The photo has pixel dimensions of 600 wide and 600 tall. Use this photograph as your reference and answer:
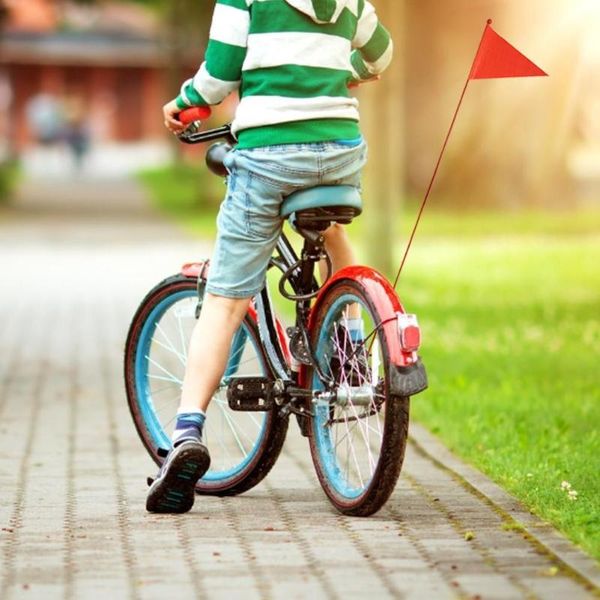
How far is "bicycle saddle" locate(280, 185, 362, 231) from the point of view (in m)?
5.68

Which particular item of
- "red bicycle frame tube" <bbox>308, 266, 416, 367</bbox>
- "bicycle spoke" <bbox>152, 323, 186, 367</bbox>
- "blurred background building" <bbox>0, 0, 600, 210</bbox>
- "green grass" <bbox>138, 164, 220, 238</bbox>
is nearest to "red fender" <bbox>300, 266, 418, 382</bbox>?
"red bicycle frame tube" <bbox>308, 266, 416, 367</bbox>

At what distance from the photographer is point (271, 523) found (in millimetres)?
5672

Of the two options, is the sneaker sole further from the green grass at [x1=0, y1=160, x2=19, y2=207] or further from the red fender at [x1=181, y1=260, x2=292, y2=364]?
the green grass at [x1=0, y1=160, x2=19, y2=207]

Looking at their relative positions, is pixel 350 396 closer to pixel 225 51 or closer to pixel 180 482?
pixel 180 482

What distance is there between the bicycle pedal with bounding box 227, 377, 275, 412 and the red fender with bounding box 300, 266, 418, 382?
0.50 m

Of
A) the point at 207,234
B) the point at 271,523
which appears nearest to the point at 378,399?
the point at 271,523

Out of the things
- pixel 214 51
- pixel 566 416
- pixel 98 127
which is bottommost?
pixel 98 127

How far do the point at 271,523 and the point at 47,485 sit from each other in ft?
3.71

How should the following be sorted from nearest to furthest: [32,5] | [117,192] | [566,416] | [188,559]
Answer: [188,559] < [566,416] < [117,192] < [32,5]

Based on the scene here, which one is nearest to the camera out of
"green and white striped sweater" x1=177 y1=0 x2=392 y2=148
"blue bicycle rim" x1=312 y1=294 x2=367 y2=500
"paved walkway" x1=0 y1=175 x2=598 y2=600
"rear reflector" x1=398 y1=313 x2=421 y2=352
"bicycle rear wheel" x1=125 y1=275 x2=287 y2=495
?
"paved walkway" x1=0 y1=175 x2=598 y2=600

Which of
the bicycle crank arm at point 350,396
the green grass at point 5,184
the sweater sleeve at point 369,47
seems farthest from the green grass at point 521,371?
the green grass at point 5,184

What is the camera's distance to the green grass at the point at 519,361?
257 inches

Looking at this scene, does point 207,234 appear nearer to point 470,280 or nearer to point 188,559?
point 470,280

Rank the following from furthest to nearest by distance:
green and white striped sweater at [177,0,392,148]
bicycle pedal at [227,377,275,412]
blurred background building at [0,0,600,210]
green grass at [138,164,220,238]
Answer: green grass at [138,164,220,238] < blurred background building at [0,0,600,210] < bicycle pedal at [227,377,275,412] < green and white striped sweater at [177,0,392,148]
